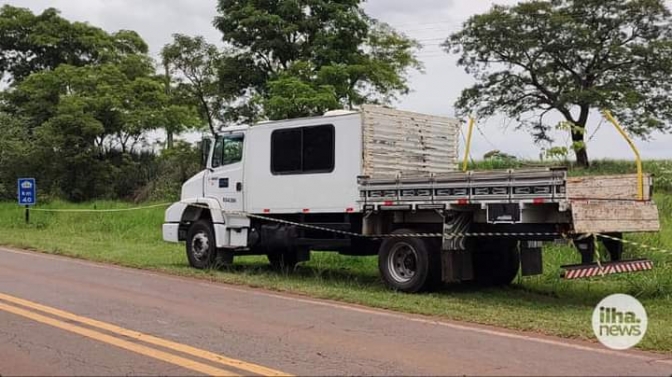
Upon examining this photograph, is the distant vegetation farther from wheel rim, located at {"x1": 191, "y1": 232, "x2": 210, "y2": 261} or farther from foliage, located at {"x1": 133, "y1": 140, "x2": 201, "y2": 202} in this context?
wheel rim, located at {"x1": 191, "y1": 232, "x2": 210, "y2": 261}

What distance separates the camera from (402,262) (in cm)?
1137

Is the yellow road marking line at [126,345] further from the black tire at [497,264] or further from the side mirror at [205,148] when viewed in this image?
the black tire at [497,264]

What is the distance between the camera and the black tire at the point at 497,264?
11.9 meters

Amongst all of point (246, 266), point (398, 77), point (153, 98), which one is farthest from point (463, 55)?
point (246, 266)

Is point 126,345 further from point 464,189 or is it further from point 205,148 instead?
point 205,148

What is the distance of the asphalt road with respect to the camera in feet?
20.5

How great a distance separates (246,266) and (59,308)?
626 cm

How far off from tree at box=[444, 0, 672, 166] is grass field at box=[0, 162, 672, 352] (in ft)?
78.3

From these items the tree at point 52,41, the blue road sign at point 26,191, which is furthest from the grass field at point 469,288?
the tree at point 52,41

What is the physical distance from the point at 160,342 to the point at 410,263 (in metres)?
4.99

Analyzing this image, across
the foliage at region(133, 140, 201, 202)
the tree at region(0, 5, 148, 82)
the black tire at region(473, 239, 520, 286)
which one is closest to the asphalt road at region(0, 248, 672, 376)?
the black tire at region(473, 239, 520, 286)

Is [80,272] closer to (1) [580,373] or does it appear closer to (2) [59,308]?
(2) [59,308]

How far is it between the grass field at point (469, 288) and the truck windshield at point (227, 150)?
2130mm

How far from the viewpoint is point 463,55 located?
48.0 m
